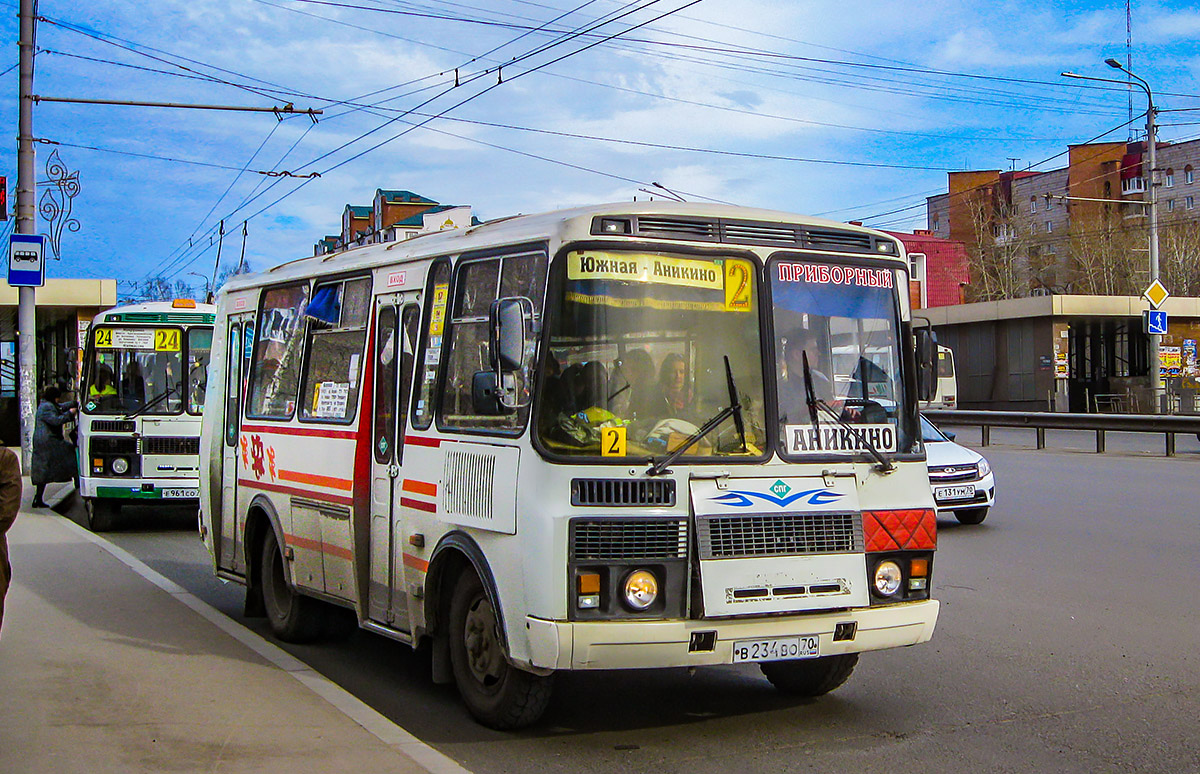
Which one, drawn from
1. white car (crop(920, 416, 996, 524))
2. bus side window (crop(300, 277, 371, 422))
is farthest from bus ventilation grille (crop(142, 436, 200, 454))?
white car (crop(920, 416, 996, 524))

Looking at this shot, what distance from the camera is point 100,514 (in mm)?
16234

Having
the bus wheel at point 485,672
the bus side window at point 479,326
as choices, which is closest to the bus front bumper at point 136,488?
the bus side window at point 479,326

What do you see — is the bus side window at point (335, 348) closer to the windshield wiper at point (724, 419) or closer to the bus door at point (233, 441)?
the bus door at point (233, 441)

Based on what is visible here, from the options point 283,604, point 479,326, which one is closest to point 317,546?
point 283,604

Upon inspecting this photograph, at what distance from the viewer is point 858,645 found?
6.30 metres

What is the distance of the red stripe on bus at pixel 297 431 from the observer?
26.5 feet

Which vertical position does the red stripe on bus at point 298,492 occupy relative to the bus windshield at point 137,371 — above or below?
below

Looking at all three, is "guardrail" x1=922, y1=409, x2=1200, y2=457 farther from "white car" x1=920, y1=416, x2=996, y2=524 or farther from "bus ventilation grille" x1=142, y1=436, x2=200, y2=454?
"bus ventilation grille" x1=142, y1=436, x2=200, y2=454

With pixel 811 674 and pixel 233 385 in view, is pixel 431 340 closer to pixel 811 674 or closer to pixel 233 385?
pixel 811 674

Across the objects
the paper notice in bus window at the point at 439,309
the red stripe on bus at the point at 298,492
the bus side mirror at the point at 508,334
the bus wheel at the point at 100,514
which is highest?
the paper notice in bus window at the point at 439,309

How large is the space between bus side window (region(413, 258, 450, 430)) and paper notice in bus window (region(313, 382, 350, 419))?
1027 mm

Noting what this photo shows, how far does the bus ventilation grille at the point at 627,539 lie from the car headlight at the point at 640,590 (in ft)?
0.28

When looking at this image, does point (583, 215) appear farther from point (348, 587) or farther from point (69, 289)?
point (69, 289)

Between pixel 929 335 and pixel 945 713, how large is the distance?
202cm
